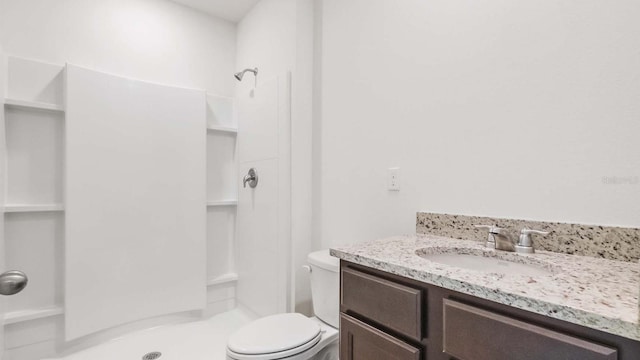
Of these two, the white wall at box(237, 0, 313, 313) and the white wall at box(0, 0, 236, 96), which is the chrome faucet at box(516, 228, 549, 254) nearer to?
the white wall at box(237, 0, 313, 313)

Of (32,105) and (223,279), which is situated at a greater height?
(32,105)

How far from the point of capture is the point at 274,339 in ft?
4.42

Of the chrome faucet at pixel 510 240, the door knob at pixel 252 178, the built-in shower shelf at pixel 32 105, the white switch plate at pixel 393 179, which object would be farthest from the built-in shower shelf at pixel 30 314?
the chrome faucet at pixel 510 240

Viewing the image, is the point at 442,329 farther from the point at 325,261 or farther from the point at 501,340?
the point at 325,261

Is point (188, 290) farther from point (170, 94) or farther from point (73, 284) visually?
point (170, 94)

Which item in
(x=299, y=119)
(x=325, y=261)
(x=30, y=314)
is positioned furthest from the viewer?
(x=299, y=119)

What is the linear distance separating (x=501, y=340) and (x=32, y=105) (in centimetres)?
243

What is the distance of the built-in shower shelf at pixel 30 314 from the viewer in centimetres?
170

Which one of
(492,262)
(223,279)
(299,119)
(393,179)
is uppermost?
(299,119)

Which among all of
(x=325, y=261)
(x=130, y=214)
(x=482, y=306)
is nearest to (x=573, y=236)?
(x=482, y=306)

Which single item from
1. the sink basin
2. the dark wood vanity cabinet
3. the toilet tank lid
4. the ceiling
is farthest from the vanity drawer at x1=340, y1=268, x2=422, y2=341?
the ceiling

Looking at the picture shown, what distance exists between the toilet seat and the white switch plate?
751 mm

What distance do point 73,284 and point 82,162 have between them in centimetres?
73

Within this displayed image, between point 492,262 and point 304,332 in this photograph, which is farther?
point 304,332
